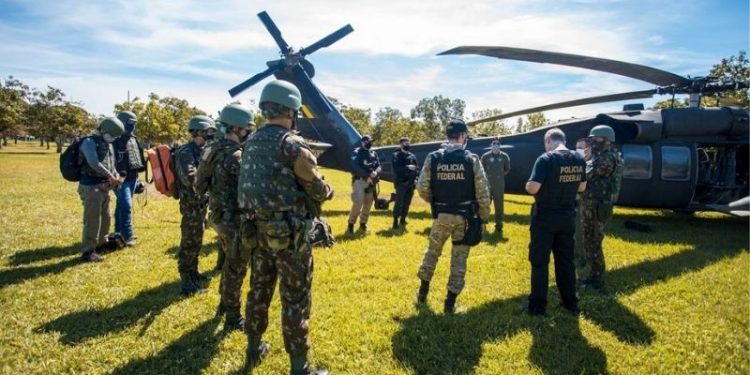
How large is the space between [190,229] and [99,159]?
7.83 feet

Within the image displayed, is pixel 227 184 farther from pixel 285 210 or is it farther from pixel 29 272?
pixel 29 272

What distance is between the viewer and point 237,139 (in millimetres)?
4035

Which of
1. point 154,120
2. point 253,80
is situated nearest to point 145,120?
point 154,120

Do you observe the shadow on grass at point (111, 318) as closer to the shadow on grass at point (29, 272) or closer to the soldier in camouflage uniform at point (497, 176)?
the shadow on grass at point (29, 272)

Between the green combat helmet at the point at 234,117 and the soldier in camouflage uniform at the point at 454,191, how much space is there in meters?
2.04

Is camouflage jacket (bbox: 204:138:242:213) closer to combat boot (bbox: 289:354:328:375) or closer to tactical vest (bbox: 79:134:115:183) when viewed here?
combat boot (bbox: 289:354:328:375)

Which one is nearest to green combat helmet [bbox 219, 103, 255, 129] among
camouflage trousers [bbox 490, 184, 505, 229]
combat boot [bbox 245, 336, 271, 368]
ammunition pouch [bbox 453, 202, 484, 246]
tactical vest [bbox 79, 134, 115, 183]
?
combat boot [bbox 245, 336, 271, 368]

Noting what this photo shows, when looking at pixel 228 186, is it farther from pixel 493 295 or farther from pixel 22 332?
pixel 493 295

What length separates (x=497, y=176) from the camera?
9188 millimetres

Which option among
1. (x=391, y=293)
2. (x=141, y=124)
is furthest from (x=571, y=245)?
(x=141, y=124)

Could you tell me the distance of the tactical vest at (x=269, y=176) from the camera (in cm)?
306

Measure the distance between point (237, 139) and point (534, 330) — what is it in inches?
145

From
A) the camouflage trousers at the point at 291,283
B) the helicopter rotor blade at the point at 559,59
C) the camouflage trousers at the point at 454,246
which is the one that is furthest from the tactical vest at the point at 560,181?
the helicopter rotor blade at the point at 559,59

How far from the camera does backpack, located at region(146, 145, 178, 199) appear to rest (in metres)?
5.20
